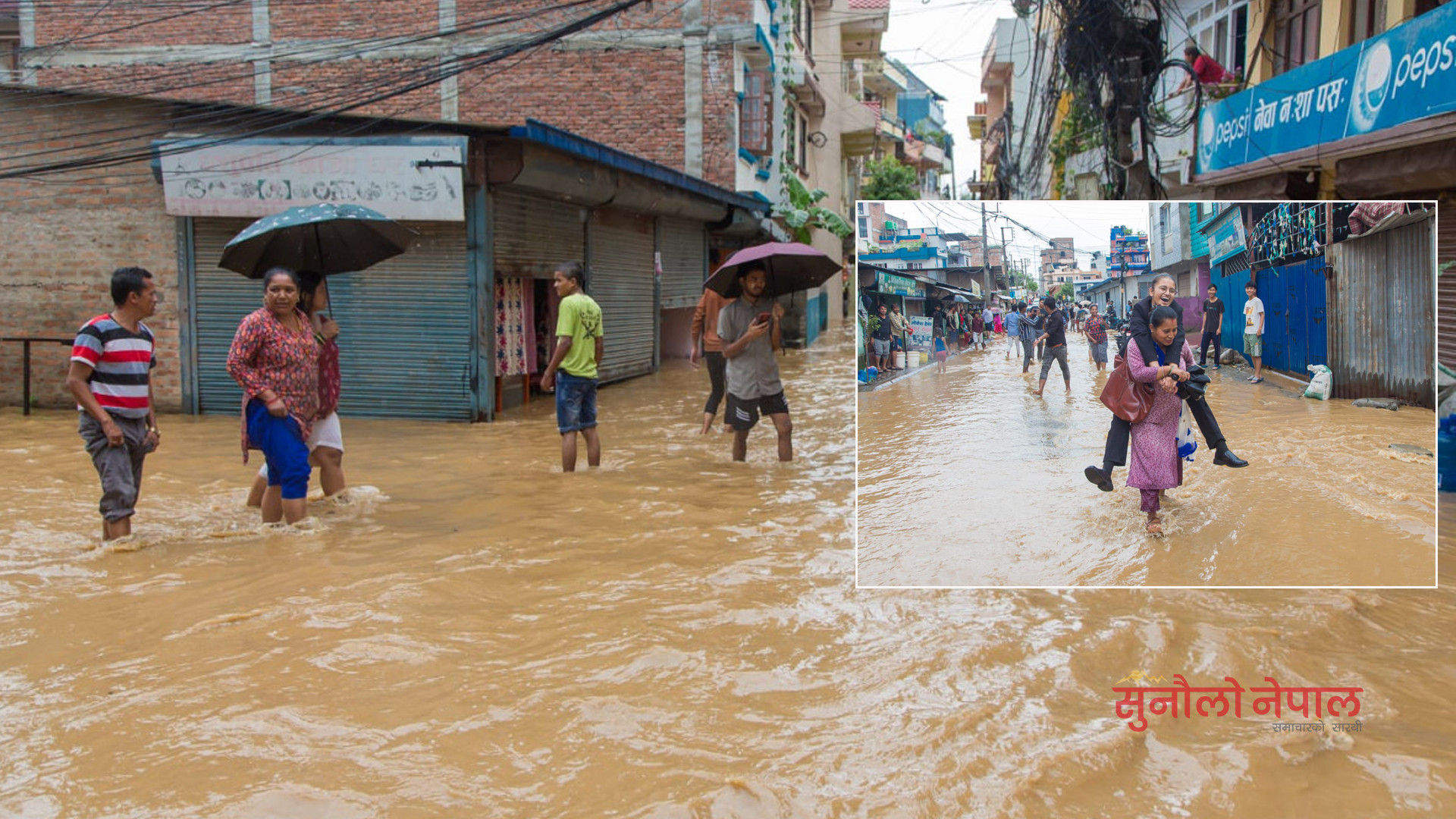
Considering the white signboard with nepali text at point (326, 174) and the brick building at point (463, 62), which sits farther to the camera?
the brick building at point (463, 62)

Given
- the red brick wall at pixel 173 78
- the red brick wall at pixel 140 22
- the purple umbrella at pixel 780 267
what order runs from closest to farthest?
the purple umbrella at pixel 780 267 < the red brick wall at pixel 140 22 < the red brick wall at pixel 173 78

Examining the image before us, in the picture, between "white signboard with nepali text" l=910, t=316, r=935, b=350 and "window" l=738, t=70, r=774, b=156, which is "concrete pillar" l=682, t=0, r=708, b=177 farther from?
"white signboard with nepali text" l=910, t=316, r=935, b=350

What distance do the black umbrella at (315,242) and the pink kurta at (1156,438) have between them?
14.7ft

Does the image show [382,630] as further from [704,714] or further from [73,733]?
[704,714]

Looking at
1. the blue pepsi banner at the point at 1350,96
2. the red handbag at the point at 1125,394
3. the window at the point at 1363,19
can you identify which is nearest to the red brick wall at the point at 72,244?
the red handbag at the point at 1125,394

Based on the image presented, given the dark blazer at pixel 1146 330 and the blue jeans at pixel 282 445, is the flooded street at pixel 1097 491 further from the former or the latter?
the blue jeans at pixel 282 445

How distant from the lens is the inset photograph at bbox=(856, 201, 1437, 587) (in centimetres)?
366

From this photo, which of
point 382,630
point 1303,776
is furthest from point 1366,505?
point 382,630

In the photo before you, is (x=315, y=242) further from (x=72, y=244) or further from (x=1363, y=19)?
(x=1363, y=19)

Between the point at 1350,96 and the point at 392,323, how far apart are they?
8676mm

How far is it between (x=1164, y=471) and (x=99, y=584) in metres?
4.51

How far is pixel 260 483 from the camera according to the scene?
21.8 feet

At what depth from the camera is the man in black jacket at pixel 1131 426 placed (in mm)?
3777

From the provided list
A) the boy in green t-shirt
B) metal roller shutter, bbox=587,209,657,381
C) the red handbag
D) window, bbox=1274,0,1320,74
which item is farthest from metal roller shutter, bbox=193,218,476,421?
window, bbox=1274,0,1320,74
